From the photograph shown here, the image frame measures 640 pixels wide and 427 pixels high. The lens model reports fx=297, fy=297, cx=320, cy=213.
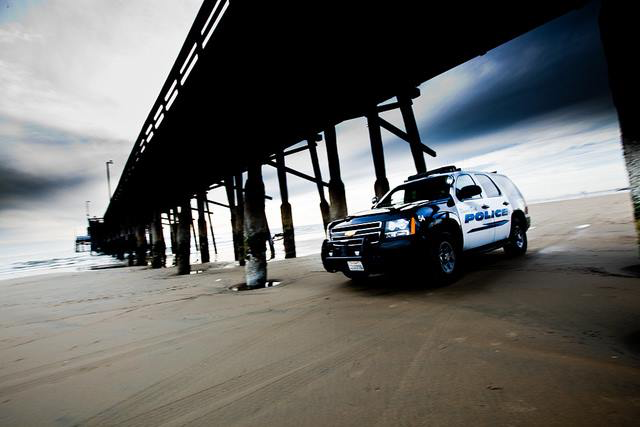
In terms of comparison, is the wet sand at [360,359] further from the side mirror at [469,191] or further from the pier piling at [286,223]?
the pier piling at [286,223]

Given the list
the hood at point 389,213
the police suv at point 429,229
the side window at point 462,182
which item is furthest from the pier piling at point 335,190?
the side window at point 462,182

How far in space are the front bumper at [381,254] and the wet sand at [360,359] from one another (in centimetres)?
44

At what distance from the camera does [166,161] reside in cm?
990

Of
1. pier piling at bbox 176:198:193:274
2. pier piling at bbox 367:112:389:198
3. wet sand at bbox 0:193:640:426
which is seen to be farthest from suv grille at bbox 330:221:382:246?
pier piling at bbox 176:198:193:274

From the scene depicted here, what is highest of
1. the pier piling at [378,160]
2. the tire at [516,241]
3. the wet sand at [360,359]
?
the pier piling at [378,160]

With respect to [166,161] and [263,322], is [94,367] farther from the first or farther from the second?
[166,161]

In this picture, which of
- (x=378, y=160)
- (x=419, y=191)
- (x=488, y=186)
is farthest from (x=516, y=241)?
(x=378, y=160)

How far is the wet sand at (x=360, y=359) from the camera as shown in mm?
1711

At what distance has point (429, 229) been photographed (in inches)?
177

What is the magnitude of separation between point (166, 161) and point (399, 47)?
8.35m

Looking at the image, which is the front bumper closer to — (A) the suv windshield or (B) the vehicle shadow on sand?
(B) the vehicle shadow on sand

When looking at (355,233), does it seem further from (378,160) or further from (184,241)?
(184,241)

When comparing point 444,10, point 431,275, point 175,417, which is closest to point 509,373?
point 175,417

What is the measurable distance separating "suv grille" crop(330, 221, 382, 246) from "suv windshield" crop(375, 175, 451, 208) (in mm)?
1111
